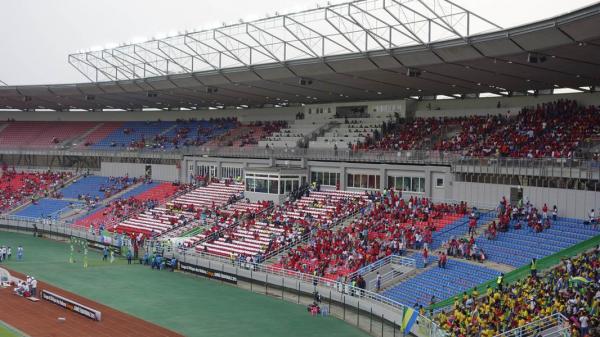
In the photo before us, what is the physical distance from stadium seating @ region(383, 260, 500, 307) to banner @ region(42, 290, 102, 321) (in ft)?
43.4

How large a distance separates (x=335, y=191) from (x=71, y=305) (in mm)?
22971

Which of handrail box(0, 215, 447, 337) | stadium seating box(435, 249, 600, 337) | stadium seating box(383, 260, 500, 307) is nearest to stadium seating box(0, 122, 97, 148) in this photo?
handrail box(0, 215, 447, 337)

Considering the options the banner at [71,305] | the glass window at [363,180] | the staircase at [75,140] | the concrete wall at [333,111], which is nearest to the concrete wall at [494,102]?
the concrete wall at [333,111]

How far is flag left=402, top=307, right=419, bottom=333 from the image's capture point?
26.0 metres

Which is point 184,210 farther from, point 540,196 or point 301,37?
point 540,196

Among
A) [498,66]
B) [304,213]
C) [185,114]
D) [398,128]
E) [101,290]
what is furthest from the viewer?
[185,114]

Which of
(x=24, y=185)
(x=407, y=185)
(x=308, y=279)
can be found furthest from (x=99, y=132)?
(x=308, y=279)

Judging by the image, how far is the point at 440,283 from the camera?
1242 inches

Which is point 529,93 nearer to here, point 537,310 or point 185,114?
point 537,310

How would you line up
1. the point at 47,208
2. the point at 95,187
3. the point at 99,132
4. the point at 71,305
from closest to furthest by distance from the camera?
the point at 71,305 < the point at 47,208 < the point at 95,187 < the point at 99,132

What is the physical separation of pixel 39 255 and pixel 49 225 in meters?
10.6

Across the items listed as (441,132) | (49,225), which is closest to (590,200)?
(441,132)

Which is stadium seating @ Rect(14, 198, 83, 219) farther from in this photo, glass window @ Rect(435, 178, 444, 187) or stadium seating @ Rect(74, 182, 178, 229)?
glass window @ Rect(435, 178, 444, 187)

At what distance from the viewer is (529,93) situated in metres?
48.9
